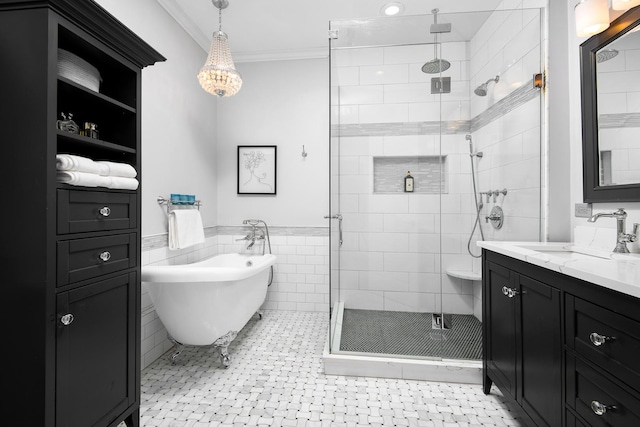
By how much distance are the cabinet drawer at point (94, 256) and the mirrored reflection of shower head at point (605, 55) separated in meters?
2.55

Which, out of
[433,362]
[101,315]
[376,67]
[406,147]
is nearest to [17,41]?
[101,315]

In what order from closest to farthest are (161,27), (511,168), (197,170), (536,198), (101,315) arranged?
(101,315)
(536,198)
(511,168)
(161,27)
(197,170)

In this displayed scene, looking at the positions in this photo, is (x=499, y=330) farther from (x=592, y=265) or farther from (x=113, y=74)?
(x=113, y=74)

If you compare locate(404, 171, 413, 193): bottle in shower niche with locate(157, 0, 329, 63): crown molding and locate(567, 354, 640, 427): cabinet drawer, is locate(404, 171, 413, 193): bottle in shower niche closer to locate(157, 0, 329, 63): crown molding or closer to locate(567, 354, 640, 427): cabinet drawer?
locate(567, 354, 640, 427): cabinet drawer

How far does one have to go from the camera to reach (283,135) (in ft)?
11.1

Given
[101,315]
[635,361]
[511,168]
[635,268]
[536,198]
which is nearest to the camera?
[635,361]

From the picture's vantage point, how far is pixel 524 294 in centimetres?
143

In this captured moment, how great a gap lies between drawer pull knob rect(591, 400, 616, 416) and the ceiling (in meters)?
2.43

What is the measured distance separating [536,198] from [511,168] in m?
0.32

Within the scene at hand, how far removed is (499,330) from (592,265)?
2.36 ft

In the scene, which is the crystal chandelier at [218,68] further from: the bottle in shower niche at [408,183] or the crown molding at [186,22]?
the bottle in shower niche at [408,183]

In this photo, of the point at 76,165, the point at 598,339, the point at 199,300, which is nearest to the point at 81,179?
the point at 76,165

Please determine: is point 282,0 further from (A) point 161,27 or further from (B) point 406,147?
(B) point 406,147

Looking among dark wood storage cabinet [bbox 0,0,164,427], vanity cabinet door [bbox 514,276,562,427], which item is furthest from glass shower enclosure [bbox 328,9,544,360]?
dark wood storage cabinet [bbox 0,0,164,427]
